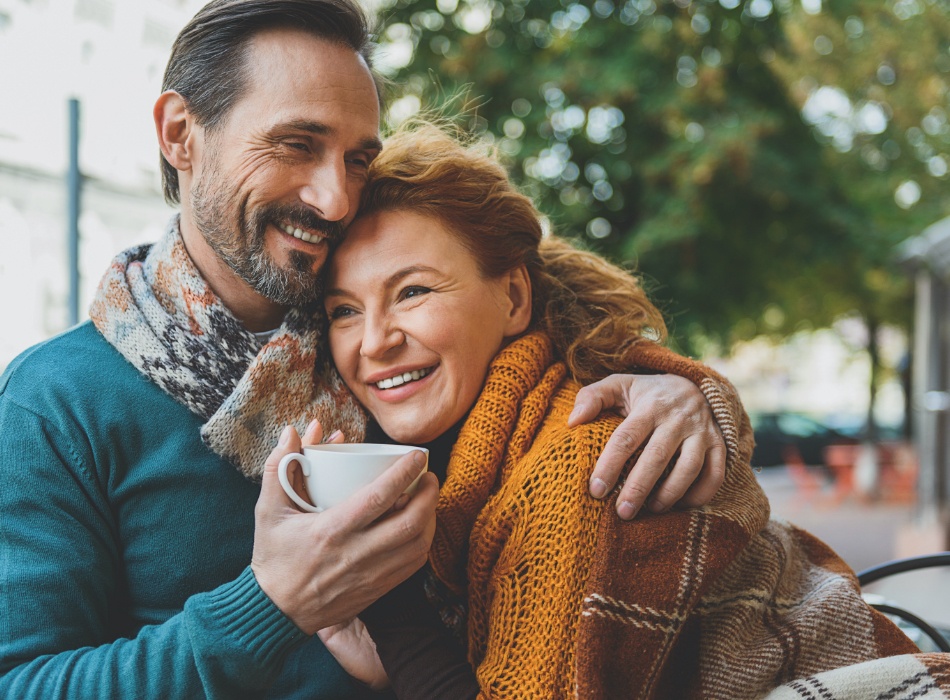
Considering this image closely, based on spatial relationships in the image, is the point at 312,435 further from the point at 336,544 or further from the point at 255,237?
the point at 255,237

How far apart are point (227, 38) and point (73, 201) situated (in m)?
1.33

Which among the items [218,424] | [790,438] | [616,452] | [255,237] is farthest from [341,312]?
[790,438]

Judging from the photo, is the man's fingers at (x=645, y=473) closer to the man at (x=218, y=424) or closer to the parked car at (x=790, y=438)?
the man at (x=218, y=424)

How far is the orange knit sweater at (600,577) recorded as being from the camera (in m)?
1.58

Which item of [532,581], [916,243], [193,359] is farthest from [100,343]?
[916,243]

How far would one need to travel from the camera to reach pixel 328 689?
1.91 metres

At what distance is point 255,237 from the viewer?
1.91 m

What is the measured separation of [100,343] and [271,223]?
460 mm

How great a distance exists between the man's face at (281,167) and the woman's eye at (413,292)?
0.21m

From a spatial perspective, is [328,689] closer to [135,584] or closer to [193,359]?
[135,584]

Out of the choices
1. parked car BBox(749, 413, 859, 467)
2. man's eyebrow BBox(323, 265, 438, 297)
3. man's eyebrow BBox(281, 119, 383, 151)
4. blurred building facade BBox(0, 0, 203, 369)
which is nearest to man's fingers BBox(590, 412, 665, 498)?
man's eyebrow BBox(323, 265, 438, 297)

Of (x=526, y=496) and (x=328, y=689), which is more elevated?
(x=526, y=496)

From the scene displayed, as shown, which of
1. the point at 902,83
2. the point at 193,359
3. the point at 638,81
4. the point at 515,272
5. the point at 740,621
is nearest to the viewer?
the point at 740,621

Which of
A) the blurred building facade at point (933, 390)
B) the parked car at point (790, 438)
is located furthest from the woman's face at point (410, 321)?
the parked car at point (790, 438)
